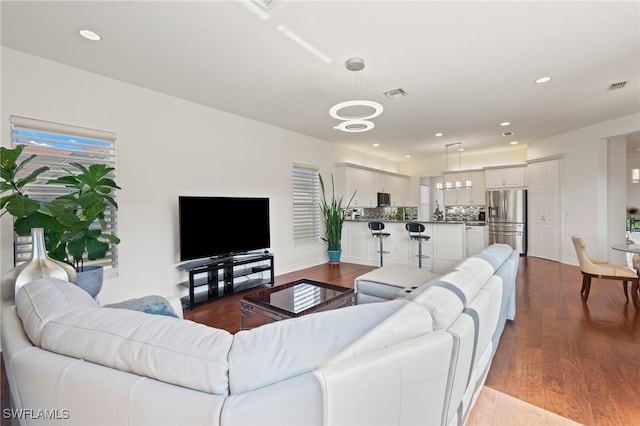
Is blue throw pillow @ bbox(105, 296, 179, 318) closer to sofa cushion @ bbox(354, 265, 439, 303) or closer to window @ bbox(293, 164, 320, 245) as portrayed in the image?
sofa cushion @ bbox(354, 265, 439, 303)

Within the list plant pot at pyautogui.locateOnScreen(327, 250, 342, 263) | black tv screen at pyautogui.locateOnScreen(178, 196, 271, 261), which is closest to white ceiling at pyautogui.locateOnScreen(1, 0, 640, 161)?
black tv screen at pyautogui.locateOnScreen(178, 196, 271, 261)

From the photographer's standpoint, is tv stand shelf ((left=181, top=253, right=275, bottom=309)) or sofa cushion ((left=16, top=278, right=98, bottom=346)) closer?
sofa cushion ((left=16, top=278, right=98, bottom=346))

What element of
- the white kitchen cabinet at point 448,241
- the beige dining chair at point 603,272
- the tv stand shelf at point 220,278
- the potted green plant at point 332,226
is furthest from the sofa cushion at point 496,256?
the potted green plant at point 332,226

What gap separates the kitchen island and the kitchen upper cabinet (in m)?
3.15

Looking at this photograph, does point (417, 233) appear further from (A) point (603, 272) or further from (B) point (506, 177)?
(B) point (506, 177)

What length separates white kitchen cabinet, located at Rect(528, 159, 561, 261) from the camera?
6434mm

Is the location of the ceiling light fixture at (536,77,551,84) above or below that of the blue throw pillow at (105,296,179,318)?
above

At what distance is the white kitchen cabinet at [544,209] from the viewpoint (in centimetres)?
643

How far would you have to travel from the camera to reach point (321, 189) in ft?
21.6

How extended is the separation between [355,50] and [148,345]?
3.00m

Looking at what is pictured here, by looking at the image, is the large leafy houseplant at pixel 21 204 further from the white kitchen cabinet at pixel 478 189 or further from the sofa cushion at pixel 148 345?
the white kitchen cabinet at pixel 478 189

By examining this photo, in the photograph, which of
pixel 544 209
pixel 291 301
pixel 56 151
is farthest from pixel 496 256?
A: pixel 544 209

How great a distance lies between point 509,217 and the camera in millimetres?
7309

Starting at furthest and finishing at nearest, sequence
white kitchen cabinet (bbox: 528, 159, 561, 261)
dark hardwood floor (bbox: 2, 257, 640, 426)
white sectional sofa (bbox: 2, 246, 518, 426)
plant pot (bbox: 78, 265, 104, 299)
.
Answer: white kitchen cabinet (bbox: 528, 159, 561, 261), plant pot (bbox: 78, 265, 104, 299), dark hardwood floor (bbox: 2, 257, 640, 426), white sectional sofa (bbox: 2, 246, 518, 426)
